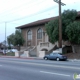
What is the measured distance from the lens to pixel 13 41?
49281mm

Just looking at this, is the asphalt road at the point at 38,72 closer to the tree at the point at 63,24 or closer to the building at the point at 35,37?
the tree at the point at 63,24

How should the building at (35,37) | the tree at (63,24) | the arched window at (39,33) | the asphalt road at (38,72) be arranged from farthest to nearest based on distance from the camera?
1. the arched window at (39,33)
2. the building at (35,37)
3. the tree at (63,24)
4. the asphalt road at (38,72)

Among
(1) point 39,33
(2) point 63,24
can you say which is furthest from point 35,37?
(2) point 63,24

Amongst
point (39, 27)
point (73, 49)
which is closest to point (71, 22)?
point (73, 49)

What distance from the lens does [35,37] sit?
51.0 m

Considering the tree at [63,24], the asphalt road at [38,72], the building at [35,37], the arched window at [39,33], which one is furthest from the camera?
the arched window at [39,33]

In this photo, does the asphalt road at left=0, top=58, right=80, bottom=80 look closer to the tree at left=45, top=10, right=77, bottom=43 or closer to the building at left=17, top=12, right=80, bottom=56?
the tree at left=45, top=10, right=77, bottom=43

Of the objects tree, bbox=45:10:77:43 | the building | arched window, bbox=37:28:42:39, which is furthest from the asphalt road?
arched window, bbox=37:28:42:39

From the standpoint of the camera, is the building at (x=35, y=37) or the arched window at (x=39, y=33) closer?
the building at (x=35, y=37)

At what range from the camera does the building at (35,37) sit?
45.3 metres

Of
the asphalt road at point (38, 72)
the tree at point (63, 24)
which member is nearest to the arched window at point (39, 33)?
the tree at point (63, 24)

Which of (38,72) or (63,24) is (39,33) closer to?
(63,24)

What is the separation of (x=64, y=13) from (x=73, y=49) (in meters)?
7.06

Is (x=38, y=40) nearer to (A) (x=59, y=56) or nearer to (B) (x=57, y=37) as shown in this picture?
(B) (x=57, y=37)
